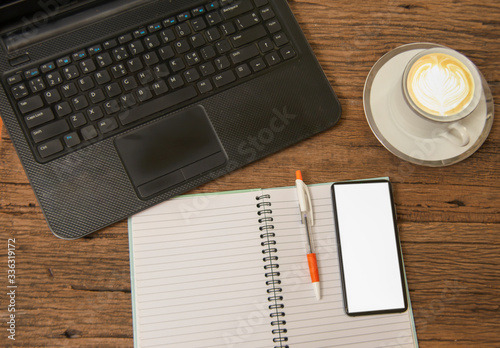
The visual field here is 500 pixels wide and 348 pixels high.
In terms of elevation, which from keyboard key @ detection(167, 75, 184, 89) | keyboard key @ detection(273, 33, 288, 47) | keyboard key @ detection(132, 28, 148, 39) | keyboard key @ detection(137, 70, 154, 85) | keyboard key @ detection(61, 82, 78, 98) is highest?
keyboard key @ detection(132, 28, 148, 39)

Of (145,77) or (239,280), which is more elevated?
(145,77)

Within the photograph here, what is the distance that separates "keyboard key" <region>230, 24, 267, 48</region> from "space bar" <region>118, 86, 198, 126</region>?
10cm

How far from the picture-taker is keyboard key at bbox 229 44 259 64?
0.64 meters

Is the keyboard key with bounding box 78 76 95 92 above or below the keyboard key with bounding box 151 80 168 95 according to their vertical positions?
above

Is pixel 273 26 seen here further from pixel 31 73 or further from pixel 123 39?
pixel 31 73

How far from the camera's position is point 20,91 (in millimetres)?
596

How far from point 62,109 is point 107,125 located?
2.6 inches

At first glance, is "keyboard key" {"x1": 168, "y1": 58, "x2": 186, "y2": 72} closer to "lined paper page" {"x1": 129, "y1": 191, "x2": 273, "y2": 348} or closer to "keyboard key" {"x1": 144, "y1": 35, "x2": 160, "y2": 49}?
"keyboard key" {"x1": 144, "y1": 35, "x2": 160, "y2": 49}

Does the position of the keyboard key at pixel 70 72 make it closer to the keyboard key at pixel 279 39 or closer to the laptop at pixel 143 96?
the laptop at pixel 143 96

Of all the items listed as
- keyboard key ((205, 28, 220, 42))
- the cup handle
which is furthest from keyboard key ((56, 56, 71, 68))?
the cup handle

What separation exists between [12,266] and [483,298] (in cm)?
71

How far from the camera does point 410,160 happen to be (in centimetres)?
64

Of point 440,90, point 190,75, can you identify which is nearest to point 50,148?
point 190,75

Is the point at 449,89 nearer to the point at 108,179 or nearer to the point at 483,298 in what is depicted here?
the point at 483,298
